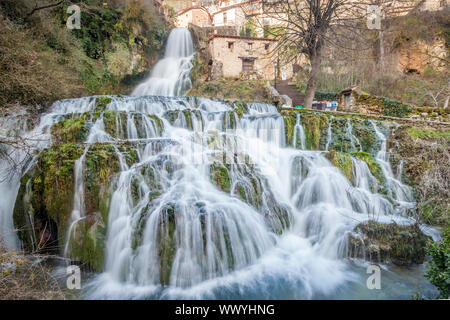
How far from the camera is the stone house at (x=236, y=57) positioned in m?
22.2

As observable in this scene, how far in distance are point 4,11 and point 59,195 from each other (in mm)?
10480

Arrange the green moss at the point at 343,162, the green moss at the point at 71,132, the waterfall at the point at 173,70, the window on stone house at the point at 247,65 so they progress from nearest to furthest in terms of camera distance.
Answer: the green moss at the point at 343,162, the green moss at the point at 71,132, the waterfall at the point at 173,70, the window on stone house at the point at 247,65

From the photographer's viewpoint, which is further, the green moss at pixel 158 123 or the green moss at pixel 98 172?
the green moss at pixel 158 123

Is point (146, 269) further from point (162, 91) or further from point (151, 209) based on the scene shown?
point (162, 91)

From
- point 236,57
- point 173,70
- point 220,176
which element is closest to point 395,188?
point 220,176

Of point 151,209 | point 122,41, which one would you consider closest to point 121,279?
point 151,209

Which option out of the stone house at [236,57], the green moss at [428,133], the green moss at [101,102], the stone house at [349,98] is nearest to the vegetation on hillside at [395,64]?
the stone house at [236,57]

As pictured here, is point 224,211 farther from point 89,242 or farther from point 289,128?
point 289,128

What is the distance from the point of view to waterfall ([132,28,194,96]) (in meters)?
18.5

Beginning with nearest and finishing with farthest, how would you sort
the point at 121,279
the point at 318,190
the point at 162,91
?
the point at 121,279
the point at 318,190
the point at 162,91

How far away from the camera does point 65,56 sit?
41.1 ft

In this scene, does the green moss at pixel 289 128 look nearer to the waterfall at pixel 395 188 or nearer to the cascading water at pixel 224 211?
the cascading water at pixel 224 211

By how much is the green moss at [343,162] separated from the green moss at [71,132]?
7.53 m

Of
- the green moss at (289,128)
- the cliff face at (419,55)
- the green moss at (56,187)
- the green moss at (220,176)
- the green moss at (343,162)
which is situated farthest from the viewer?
the cliff face at (419,55)
